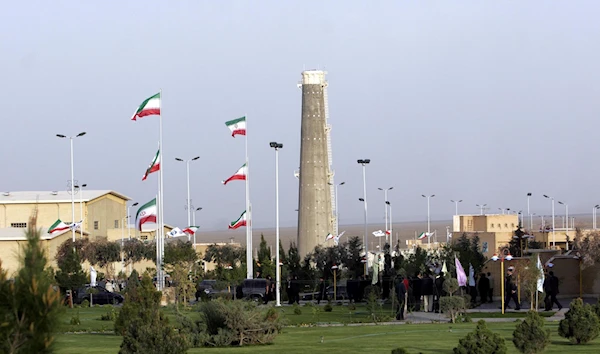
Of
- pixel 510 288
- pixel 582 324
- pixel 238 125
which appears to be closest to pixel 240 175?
pixel 238 125

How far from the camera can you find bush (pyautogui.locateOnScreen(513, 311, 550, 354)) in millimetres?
19547

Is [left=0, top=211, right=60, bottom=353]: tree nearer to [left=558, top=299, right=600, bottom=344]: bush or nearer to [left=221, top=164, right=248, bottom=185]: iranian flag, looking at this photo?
[left=558, top=299, right=600, bottom=344]: bush

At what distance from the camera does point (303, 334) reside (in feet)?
90.0

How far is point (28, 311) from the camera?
9914 millimetres

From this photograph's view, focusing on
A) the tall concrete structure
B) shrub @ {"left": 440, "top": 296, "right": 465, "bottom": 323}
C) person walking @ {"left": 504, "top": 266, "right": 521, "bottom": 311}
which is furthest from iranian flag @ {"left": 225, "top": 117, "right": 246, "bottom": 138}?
the tall concrete structure

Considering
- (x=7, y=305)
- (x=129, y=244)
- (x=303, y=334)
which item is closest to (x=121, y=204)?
(x=129, y=244)

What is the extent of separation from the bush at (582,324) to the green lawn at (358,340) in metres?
0.26

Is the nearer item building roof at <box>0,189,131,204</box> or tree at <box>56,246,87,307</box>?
tree at <box>56,246,87,307</box>

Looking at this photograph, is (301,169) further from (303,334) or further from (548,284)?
(303,334)

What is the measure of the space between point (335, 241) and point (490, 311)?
5148 centimetres

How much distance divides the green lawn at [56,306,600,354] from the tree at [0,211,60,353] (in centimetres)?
861

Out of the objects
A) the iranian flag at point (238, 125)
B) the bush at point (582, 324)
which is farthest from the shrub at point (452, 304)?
the iranian flag at point (238, 125)

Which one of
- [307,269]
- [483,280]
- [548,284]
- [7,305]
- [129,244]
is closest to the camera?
[7,305]

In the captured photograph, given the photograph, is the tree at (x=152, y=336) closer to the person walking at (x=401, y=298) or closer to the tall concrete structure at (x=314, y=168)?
the person walking at (x=401, y=298)
